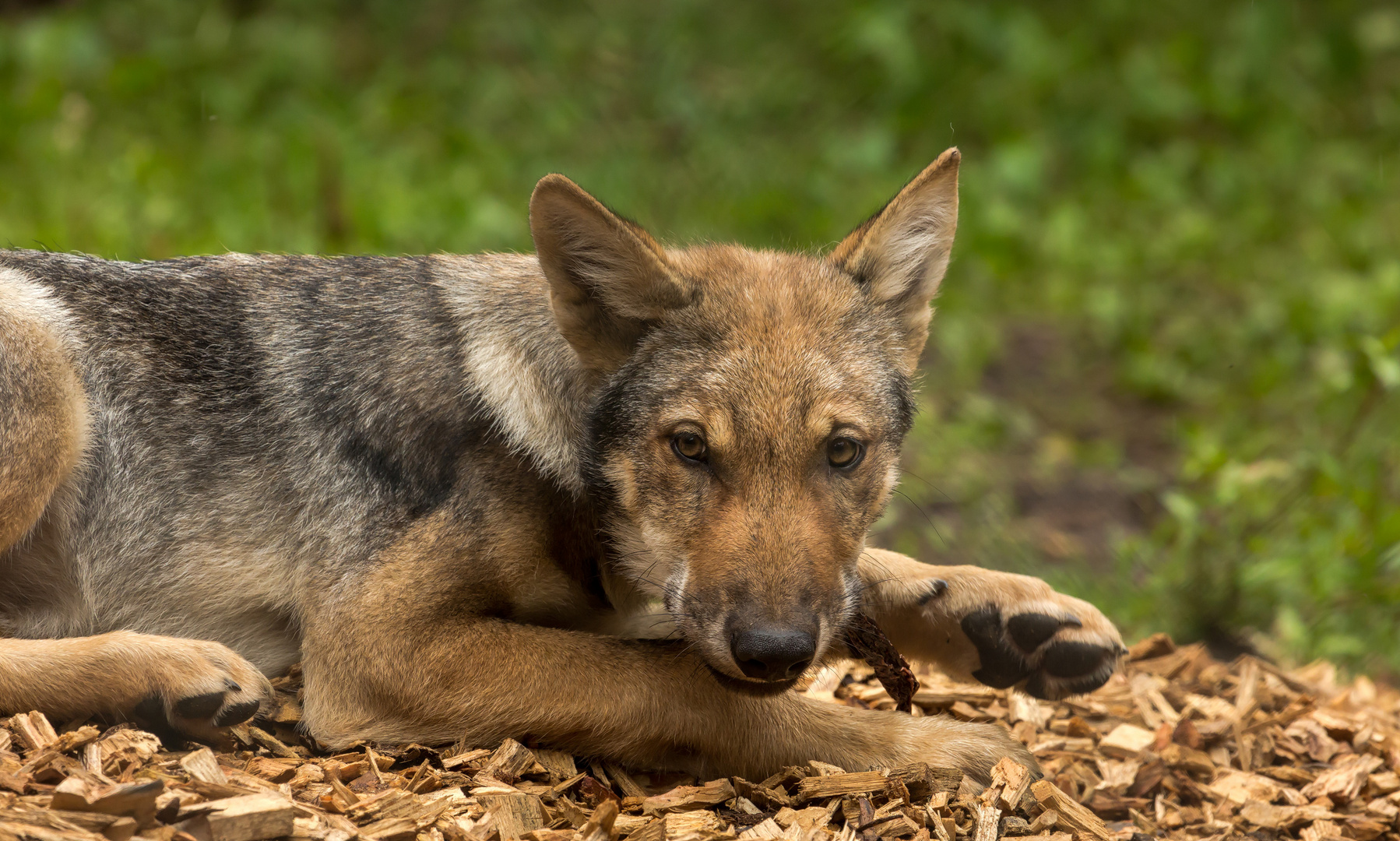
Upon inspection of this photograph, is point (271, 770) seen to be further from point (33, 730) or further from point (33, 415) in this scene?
point (33, 415)

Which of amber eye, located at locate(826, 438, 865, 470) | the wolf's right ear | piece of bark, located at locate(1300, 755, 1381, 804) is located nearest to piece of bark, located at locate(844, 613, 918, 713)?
amber eye, located at locate(826, 438, 865, 470)

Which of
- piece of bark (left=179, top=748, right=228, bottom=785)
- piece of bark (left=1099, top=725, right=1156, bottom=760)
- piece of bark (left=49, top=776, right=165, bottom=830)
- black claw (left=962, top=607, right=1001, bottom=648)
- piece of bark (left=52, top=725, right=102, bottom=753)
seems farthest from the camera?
piece of bark (left=1099, top=725, right=1156, bottom=760)

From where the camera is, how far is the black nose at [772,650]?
3592 millimetres

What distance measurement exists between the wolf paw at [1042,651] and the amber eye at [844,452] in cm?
89

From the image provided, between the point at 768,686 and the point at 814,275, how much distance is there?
5.03ft

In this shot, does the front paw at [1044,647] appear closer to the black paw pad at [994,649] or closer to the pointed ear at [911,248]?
the black paw pad at [994,649]

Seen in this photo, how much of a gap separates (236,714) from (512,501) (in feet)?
3.59

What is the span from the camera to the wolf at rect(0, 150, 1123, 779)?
158 inches

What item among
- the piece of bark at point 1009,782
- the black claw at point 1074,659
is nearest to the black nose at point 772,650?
the piece of bark at point 1009,782

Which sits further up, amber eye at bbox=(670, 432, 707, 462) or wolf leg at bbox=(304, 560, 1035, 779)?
amber eye at bbox=(670, 432, 707, 462)

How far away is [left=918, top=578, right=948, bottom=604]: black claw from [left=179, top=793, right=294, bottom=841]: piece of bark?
240 cm

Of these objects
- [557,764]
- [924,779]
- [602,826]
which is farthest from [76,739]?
[924,779]

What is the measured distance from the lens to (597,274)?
14.1ft

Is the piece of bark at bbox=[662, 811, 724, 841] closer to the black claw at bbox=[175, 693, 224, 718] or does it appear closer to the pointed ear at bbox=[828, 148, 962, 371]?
the black claw at bbox=[175, 693, 224, 718]
